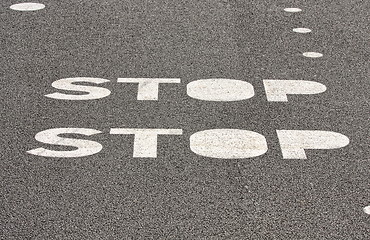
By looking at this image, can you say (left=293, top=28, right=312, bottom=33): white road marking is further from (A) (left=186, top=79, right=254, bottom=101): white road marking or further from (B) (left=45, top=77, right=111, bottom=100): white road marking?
(B) (left=45, top=77, right=111, bottom=100): white road marking

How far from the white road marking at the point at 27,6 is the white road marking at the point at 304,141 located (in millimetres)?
3845

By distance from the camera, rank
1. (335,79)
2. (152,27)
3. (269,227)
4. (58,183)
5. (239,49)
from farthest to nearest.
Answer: (152,27) < (239,49) < (335,79) < (58,183) < (269,227)

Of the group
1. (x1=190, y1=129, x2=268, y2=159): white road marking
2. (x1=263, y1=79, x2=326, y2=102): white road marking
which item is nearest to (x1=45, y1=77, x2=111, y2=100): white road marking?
(x1=190, y1=129, x2=268, y2=159): white road marking

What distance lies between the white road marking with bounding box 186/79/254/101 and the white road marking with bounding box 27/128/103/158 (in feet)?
3.39

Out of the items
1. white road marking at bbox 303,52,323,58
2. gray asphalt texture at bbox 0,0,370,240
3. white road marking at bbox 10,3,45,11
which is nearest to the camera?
gray asphalt texture at bbox 0,0,370,240

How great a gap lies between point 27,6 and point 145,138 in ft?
12.0

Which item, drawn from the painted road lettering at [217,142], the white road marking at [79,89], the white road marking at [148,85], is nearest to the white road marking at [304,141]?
the painted road lettering at [217,142]

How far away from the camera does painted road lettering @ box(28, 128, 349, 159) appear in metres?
5.13

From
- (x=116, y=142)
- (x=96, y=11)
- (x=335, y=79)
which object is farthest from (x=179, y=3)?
(x=116, y=142)

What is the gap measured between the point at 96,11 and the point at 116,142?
322cm

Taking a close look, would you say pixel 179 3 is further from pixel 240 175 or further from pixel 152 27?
pixel 240 175

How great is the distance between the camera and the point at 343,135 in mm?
5434

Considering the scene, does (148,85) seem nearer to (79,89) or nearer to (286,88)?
(79,89)

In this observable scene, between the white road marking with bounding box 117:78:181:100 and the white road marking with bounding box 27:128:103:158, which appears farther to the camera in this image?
the white road marking with bounding box 117:78:181:100
